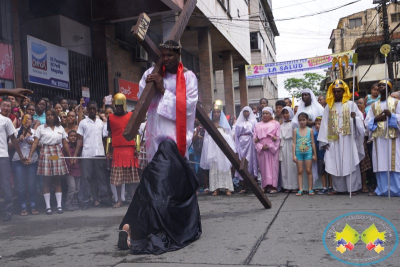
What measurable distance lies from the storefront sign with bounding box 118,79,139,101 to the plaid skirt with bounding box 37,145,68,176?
23.9ft

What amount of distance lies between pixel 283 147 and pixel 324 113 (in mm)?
1178

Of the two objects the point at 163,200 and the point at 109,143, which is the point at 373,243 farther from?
the point at 109,143

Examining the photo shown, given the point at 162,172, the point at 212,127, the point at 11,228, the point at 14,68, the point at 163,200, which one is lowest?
the point at 11,228

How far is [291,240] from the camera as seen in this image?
4.07m

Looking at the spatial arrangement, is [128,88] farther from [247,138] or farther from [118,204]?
[118,204]

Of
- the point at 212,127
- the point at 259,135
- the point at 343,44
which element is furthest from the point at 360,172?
the point at 343,44

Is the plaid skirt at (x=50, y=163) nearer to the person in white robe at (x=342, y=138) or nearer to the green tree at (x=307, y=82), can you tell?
the person in white robe at (x=342, y=138)

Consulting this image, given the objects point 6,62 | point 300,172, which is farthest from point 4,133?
point 300,172

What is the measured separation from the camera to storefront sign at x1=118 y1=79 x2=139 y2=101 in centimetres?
1444

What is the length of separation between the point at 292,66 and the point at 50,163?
610 inches

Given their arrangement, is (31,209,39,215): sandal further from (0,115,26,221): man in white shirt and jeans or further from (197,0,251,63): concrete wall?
(197,0,251,63): concrete wall

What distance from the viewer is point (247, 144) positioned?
29.3 feet

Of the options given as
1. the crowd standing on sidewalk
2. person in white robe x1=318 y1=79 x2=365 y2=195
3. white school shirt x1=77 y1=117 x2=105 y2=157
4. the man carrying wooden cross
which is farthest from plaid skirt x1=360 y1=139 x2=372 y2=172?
white school shirt x1=77 y1=117 x2=105 y2=157

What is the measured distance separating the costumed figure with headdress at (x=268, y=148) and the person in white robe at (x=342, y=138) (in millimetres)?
1010
